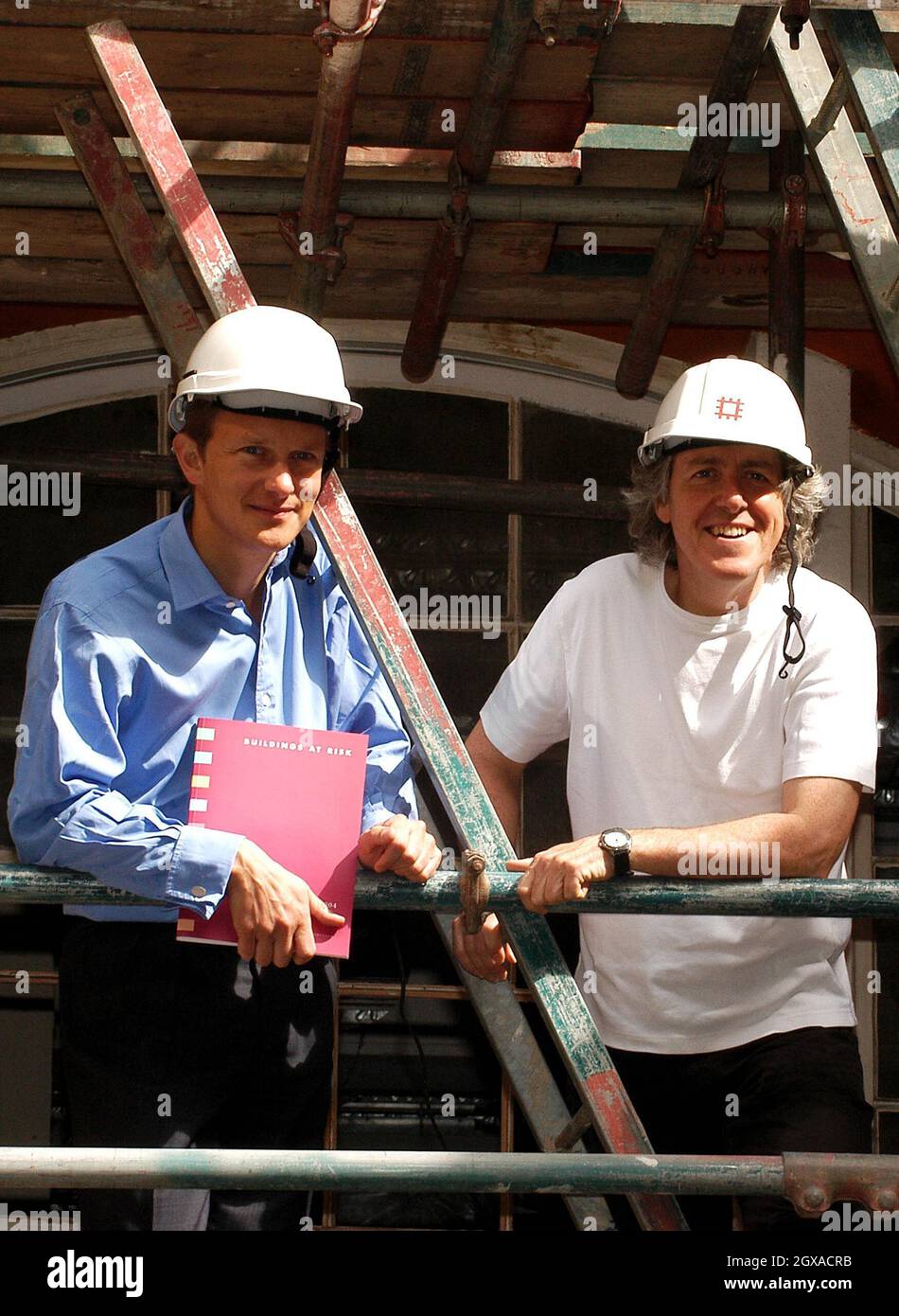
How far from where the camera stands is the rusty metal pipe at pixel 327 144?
340cm

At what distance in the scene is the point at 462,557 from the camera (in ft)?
18.2

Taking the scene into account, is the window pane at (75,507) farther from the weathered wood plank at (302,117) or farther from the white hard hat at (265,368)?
the white hard hat at (265,368)

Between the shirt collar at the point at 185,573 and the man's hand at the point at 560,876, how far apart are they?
79cm

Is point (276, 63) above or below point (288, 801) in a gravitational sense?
above

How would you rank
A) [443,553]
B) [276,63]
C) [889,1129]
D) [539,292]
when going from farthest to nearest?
[443,553]
[889,1129]
[539,292]
[276,63]

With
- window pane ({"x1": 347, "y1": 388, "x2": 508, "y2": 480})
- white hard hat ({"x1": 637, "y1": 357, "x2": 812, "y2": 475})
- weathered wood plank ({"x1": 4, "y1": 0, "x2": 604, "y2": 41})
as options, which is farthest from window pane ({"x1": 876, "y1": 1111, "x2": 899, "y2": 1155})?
weathered wood plank ({"x1": 4, "y1": 0, "x2": 604, "y2": 41})

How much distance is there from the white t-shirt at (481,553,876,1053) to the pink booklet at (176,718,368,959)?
2.50ft

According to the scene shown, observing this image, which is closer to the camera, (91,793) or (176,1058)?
(91,793)

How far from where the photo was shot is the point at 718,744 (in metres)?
3.49

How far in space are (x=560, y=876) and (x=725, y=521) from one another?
3.21 feet

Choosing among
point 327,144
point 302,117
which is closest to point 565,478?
point 302,117

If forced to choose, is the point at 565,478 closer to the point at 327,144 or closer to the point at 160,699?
the point at 327,144
